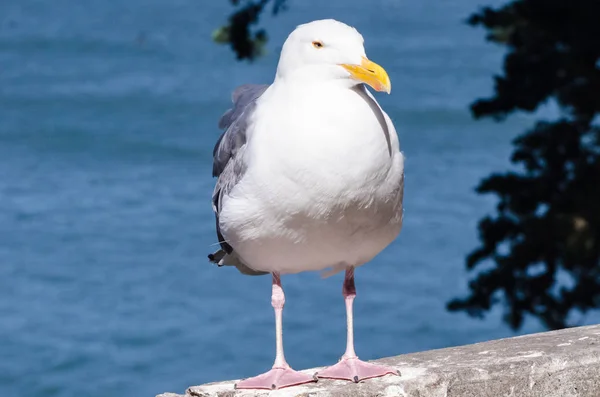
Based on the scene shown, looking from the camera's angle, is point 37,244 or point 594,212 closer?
point 594,212

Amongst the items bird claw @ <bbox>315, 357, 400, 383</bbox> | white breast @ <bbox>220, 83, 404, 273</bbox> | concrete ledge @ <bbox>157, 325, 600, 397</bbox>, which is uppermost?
white breast @ <bbox>220, 83, 404, 273</bbox>

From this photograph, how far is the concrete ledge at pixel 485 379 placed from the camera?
8.53ft

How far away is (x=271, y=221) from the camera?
256cm

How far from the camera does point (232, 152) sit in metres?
2.79

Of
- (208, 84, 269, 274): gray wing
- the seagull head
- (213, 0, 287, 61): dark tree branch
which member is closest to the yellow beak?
the seagull head

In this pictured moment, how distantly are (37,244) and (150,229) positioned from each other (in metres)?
1.10

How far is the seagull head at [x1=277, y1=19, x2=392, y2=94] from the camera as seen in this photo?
8.14ft

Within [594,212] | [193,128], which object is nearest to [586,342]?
[594,212]

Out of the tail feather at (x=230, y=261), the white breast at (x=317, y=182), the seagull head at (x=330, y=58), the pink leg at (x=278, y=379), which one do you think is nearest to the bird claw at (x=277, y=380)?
the pink leg at (x=278, y=379)

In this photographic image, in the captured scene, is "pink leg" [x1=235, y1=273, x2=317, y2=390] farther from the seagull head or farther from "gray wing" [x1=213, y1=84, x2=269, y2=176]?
the seagull head

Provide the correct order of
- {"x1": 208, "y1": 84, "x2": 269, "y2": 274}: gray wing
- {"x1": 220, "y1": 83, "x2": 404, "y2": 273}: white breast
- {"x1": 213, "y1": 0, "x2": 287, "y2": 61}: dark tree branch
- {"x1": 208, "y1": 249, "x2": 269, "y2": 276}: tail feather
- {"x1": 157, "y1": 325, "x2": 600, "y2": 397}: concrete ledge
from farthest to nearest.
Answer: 1. {"x1": 213, "y1": 0, "x2": 287, "y2": 61}: dark tree branch
2. {"x1": 208, "y1": 249, "x2": 269, "y2": 276}: tail feather
3. {"x1": 208, "y1": 84, "x2": 269, "y2": 274}: gray wing
4. {"x1": 157, "y1": 325, "x2": 600, "y2": 397}: concrete ledge
5. {"x1": 220, "y1": 83, "x2": 404, "y2": 273}: white breast

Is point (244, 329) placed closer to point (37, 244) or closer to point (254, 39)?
point (37, 244)

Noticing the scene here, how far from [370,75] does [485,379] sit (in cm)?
75

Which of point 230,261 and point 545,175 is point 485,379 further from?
point 545,175
